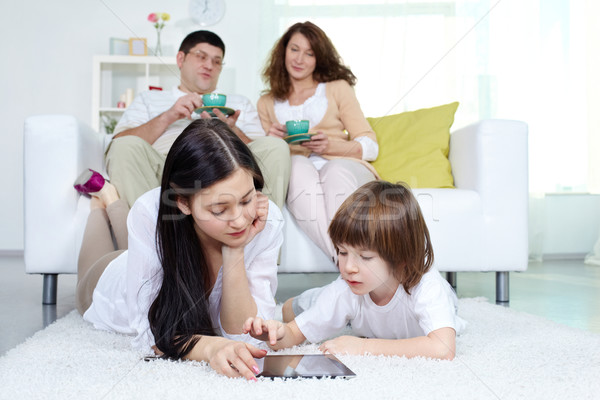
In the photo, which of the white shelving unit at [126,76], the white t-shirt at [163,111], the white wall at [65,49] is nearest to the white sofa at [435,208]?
the white t-shirt at [163,111]

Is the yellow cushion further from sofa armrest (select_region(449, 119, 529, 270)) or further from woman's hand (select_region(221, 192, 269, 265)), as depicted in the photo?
woman's hand (select_region(221, 192, 269, 265))

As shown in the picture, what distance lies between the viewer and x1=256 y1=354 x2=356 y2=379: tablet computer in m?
0.98

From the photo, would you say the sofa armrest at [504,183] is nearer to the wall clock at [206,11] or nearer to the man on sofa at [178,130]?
the man on sofa at [178,130]

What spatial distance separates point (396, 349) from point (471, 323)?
0.52 metres

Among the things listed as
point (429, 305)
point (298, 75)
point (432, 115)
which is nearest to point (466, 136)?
point (432, 115)

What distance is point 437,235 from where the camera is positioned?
79.2 inches

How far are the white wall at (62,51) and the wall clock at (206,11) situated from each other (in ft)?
0.16

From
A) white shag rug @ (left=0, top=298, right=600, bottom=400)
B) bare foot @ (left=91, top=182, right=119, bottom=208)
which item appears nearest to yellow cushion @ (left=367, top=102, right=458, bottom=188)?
white shag rug @ (left=0, top=298, right=600, bottom=400)

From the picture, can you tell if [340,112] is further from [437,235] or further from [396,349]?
[396,349]

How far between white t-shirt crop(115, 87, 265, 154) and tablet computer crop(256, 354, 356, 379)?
1339 millimetres

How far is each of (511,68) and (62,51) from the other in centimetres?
350

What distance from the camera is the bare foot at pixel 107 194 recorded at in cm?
186

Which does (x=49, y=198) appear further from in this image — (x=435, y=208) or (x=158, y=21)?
(x=158, y=21)

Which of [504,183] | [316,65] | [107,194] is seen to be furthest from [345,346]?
[316,65]
